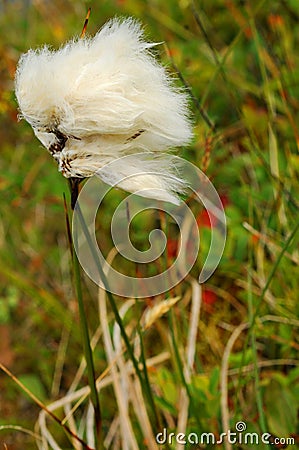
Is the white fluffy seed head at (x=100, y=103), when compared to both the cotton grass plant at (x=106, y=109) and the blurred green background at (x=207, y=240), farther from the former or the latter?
the blurred green background at (x=207, y=240)

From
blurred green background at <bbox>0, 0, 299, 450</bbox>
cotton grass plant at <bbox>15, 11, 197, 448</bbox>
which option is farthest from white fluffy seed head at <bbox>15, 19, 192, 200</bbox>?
blurred green background at <bbox>0, 0, 299, 450</bbox>

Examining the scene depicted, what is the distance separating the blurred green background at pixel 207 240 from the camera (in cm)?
104

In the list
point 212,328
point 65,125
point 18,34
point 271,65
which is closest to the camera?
point 65,125

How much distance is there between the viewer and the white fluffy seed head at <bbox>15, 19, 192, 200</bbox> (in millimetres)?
538

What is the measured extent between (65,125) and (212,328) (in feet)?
2.70

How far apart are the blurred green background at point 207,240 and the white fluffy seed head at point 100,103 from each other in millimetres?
293

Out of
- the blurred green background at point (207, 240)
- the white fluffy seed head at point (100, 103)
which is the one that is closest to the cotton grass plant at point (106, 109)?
the white fluffy seed head at point (100, 103)

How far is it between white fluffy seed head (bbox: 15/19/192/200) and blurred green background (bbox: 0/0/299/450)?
29 centimetres

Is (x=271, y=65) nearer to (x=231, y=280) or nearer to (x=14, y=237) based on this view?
(x=231, y=280)

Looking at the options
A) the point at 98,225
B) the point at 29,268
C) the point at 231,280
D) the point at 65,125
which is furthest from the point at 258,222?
the point at 65,125

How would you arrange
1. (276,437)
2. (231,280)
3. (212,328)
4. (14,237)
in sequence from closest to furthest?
(276,437) → (212,328) → (231,280) → (14,237)

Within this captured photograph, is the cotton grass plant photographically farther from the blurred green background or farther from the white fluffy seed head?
the blurred green background

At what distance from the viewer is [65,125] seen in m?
0.54

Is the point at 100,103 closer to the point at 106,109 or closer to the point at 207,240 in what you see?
the point at 106,109
